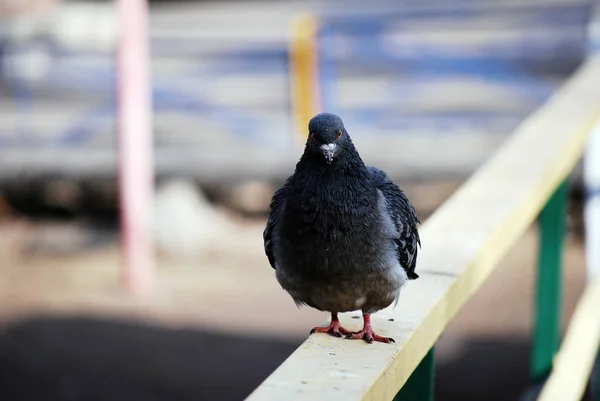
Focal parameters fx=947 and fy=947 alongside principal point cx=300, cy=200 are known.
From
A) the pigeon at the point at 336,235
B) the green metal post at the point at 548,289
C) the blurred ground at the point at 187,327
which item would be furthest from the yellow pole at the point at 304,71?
the pigeon at the point at 336,235

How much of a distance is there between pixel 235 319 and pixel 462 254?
5361mm

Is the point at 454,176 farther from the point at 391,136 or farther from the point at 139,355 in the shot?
the point at 139,355

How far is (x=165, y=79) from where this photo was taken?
10.8 meters

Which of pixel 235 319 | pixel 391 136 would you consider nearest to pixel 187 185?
pixel 391 136

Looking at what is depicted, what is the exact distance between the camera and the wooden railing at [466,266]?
5.43ft

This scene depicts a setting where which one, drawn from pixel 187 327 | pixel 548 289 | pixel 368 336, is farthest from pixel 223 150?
pixel 368 336

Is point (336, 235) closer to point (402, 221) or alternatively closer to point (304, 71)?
point (402, 221)

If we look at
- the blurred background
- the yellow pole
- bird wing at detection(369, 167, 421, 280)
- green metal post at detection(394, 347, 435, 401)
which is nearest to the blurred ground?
the blurred background

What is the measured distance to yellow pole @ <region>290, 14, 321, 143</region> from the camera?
33.0 feet

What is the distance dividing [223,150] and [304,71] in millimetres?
1254

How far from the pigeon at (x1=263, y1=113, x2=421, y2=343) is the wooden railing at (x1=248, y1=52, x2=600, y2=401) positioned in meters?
0.07

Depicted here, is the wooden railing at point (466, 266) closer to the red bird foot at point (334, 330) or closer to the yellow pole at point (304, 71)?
the red bird foot at point (334, 330)

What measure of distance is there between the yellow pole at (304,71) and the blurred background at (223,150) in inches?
4.2

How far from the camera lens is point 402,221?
235cm
